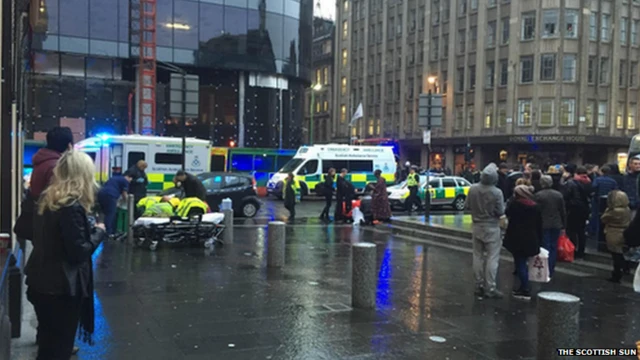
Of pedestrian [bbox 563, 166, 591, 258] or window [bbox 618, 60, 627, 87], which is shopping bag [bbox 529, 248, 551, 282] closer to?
pedestrian [bbox 563, 166, 591, 258]

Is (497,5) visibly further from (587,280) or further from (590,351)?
(590,351)

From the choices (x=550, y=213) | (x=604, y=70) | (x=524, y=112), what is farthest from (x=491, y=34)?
(x=550, y=213)

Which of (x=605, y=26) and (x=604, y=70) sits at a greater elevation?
(x=605, y=26)

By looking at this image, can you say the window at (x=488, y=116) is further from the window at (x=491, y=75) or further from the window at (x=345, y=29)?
the window at (x=345, y=29)

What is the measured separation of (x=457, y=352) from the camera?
217 inches

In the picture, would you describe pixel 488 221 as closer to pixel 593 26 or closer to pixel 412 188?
pixel 412 188

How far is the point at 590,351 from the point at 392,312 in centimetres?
222

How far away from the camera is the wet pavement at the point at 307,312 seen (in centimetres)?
552

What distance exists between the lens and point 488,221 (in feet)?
25.6

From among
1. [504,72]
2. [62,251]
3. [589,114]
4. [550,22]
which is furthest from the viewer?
[504,72]

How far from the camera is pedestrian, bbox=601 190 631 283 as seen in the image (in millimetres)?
Answer: 8859

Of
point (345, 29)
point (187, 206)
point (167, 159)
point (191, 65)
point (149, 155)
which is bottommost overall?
point (187, 206)

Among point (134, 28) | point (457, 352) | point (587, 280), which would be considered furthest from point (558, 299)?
point (134, 28)

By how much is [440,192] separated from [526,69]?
26.8 metres
